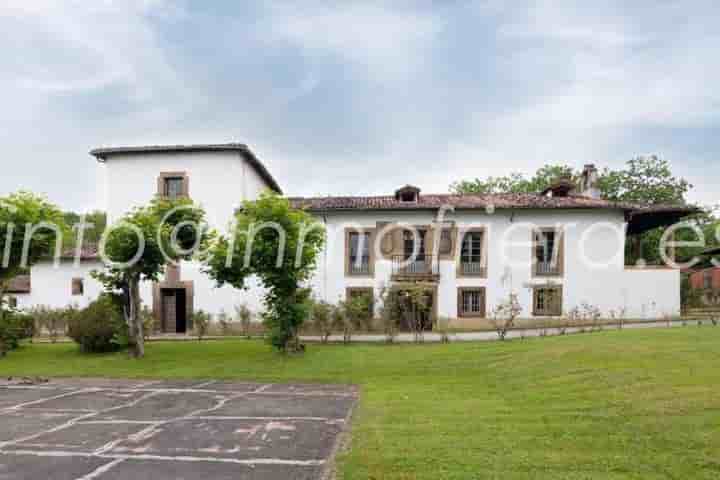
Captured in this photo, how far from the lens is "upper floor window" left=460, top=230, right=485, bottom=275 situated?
1859cm

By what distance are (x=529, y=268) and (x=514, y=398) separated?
12.5m

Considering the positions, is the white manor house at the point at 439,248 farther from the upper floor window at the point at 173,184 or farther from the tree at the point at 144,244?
the tree at the point at 144,244

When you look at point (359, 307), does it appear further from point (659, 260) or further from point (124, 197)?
point (659, 260)

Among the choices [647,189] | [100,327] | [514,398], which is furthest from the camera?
[647,189]

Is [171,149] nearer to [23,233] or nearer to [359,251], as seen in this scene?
[23,233]

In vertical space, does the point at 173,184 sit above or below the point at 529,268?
above

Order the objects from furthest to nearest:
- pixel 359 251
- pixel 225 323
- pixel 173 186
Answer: pixel 359 251 < pixel 173 186 < pixel 225 323

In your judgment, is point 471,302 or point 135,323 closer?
point 135,323

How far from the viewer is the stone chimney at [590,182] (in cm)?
2233

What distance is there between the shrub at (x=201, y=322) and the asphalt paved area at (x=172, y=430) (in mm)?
7554

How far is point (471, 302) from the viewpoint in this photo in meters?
18.5

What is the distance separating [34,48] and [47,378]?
924cm

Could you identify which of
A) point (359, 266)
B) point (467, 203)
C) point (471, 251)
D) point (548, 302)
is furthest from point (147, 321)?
point (548, 302)

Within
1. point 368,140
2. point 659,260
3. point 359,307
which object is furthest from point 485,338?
point 659,260
